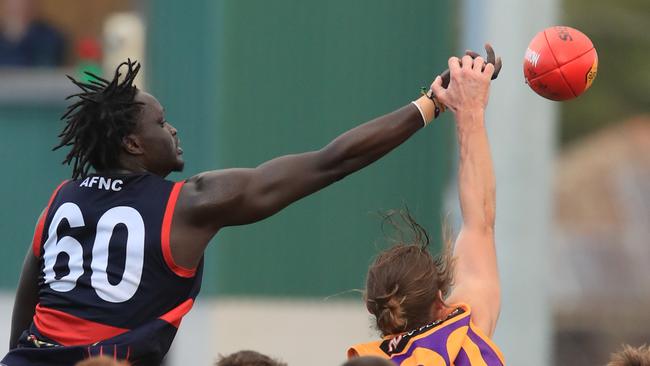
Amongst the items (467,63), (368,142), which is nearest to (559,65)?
(467,63)

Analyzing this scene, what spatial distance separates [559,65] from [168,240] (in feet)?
5.80

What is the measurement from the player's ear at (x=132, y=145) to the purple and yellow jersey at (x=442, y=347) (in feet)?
3.88

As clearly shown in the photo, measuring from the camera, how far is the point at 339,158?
5441 millimetres

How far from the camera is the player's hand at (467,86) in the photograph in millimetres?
5457

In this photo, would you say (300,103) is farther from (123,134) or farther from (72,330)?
(72,330)

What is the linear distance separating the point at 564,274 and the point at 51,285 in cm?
2183

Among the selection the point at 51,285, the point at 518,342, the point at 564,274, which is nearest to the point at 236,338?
the point at 518,342

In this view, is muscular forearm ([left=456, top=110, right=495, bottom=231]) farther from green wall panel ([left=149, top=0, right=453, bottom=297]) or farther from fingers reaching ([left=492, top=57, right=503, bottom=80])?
green wall panel ([left=149, top=0, right=453, bottom=297])

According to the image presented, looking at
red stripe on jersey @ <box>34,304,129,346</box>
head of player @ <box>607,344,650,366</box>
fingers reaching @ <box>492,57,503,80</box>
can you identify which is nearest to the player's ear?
red stripe on jersey @ <box>34,304,129,346</box>

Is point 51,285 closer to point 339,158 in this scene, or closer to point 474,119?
point 339,158

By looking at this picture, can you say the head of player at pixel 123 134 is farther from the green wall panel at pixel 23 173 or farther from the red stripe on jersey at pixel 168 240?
the green wall panel at pixel 23 173

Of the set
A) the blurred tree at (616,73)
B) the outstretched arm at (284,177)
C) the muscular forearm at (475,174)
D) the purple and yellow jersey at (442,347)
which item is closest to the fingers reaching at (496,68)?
the muscular forearm at (475,174)

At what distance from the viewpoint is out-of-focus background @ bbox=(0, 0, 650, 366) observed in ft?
34.4

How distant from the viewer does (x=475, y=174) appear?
18.0ft
